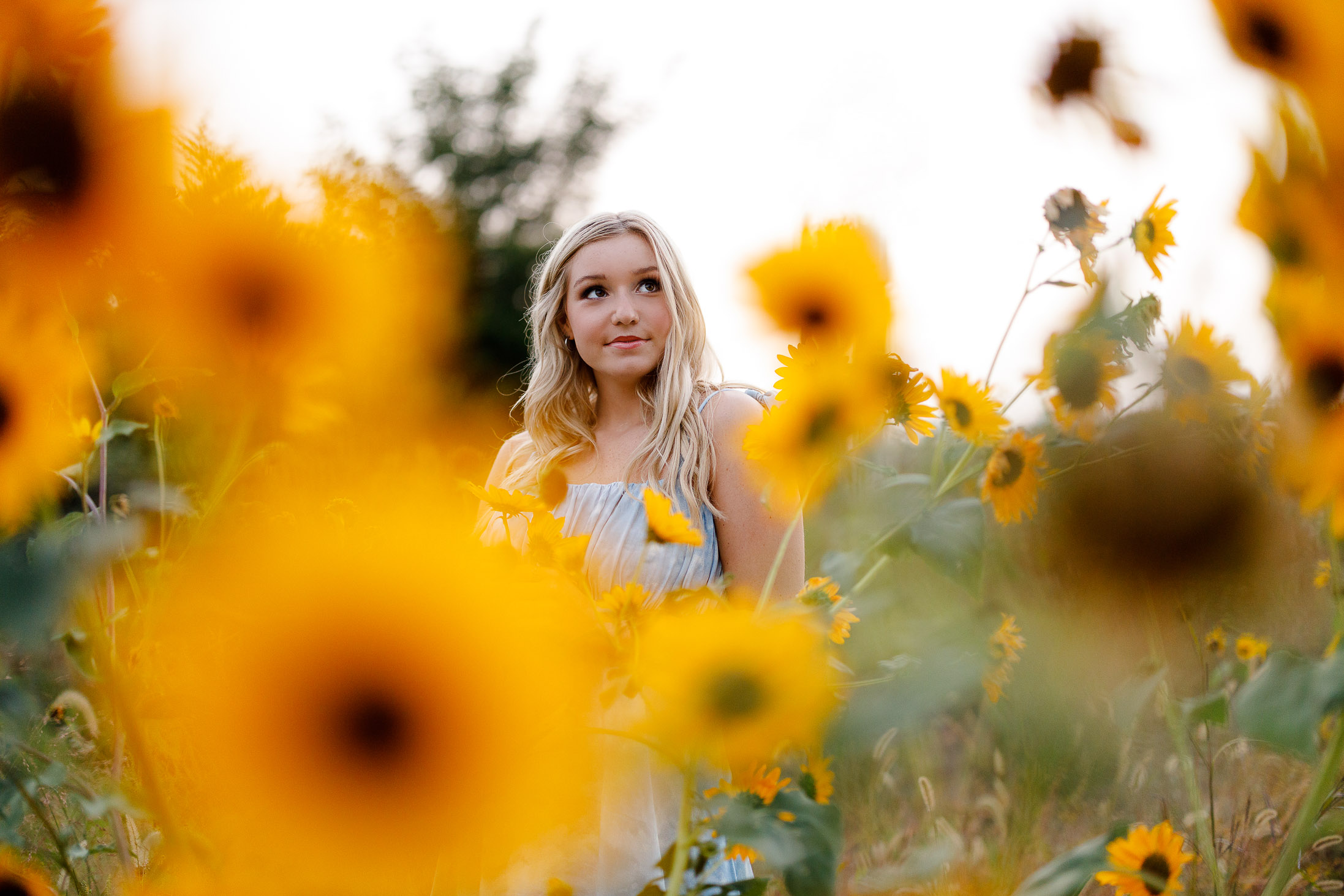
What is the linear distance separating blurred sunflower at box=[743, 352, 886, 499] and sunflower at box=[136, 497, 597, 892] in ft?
0.43

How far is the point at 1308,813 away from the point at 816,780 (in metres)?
0.19

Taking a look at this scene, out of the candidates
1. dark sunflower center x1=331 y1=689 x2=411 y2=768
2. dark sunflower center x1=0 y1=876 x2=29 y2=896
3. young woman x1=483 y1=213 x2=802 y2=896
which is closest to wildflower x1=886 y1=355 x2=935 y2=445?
dark sunflower center x1=331 y1=689 x2=411 y2=768

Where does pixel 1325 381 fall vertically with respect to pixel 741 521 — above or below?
above

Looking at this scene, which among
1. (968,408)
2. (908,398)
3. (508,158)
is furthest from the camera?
(508,158)

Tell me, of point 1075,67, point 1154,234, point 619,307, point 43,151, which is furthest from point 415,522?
point 619,307

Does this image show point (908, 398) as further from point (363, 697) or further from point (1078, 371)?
point (363, 697)

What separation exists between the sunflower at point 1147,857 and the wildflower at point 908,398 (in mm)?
238

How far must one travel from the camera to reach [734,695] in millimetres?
268

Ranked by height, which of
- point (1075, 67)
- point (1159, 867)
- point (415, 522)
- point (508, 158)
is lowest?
point (1159, 867)

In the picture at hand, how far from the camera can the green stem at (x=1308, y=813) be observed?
0.37 metres

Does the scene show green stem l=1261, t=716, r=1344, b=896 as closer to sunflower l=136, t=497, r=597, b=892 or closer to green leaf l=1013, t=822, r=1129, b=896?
green leaf l=1013, t=822, r=1129, b=896

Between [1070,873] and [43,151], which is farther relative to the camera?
[1070,873]

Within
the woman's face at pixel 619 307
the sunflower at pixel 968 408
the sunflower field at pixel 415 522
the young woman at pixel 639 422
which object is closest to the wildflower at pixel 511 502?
the sunflower field at pixel 415 522

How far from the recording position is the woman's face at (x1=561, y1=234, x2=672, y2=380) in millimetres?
1314
